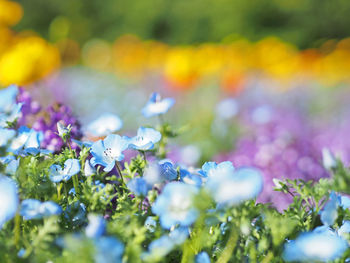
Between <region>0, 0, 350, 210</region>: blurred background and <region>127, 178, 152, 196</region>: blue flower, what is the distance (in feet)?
1.17

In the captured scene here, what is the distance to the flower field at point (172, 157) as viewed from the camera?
61 centimetres

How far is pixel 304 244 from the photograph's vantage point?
23.0 inches

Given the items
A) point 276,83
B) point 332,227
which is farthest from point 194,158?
point 276,83

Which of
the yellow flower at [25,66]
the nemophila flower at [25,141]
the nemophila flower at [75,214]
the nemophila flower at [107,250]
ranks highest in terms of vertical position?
the yellow flower at [25,66]

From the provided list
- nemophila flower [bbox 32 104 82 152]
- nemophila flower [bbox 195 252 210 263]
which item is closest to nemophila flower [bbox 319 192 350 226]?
nemophila flower [bbox 195 252 210 263]

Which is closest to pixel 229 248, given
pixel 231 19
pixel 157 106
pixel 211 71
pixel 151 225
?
pixel 151 225

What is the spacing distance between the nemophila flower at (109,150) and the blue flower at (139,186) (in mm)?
129

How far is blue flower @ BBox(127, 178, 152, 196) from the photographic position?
66 cm

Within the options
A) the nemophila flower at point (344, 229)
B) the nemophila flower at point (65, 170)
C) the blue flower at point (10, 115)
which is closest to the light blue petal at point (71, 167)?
the nemophila flower at point (65, 170)

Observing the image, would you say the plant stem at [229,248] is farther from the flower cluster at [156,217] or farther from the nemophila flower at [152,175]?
the nemophila flower at [152,175]

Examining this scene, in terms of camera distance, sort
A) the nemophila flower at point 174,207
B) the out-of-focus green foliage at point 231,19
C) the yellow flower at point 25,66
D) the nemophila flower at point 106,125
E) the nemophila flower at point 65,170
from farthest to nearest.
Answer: the out-of-focus green foliage at point 231,19 → the yellow flower at point 25,66 → the nemophila flower at point 106,125 → the nemophila flower at point 65,170 → the nemophila flower at point 174,207

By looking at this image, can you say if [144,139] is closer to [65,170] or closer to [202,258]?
[65,170]

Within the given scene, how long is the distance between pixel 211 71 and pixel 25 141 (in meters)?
4.04

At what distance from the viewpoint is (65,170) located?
0.75 metres
